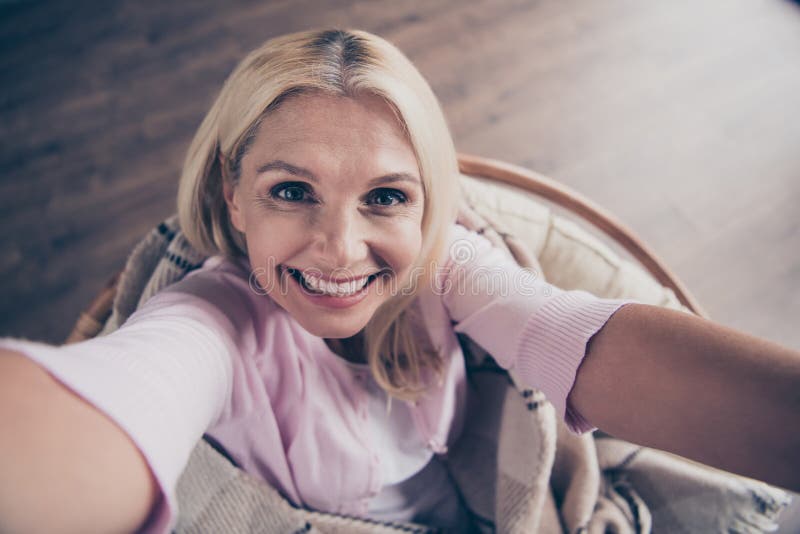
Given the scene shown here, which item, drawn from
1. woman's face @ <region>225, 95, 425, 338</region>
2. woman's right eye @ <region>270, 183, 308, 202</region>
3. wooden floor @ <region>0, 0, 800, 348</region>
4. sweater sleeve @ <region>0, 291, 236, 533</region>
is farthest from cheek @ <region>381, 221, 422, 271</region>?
wooden floor @ <region>0, 0, 800, 348</region>

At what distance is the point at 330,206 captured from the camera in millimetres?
594

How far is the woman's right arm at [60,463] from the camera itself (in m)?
0.37

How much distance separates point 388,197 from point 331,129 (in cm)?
11

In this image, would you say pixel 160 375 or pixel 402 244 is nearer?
pixel 160 375

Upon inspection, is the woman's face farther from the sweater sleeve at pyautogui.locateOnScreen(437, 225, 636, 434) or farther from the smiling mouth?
the sweater sleeve at pyautogui.locateOnScreen(437, 225, 636, 434)

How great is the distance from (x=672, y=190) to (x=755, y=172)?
1.07ft

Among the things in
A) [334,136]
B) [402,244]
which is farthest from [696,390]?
[334,136]

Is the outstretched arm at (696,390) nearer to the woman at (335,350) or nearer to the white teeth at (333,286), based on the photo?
the woman at (335,350)

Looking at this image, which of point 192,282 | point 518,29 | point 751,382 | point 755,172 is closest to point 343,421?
point 192,282

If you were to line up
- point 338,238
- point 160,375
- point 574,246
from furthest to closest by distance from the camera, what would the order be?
point 574,246 < point 338,238 < point 160,375

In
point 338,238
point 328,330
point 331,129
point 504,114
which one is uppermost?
point 331,129

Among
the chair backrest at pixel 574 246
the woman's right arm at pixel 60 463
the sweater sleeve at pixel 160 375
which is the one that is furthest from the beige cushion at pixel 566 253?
the woman's right arm at pixel 60 463

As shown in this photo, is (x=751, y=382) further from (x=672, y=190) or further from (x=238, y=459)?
(x=672, y=190)

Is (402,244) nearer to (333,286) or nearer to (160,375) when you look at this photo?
(333,286)
